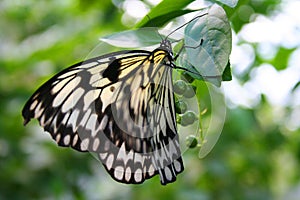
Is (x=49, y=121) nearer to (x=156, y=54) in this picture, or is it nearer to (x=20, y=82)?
(x=156, y=54)

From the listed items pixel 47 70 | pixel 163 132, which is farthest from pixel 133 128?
pixel 47 70

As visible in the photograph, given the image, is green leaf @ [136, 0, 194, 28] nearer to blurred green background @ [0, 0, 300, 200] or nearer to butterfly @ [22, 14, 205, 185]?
butterfly @ [22, 14, 205, 185]

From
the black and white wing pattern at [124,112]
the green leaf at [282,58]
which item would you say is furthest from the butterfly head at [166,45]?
the green leaf at [282,58]

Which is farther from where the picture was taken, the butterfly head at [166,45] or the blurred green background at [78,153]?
the blurred green background at [78,153]

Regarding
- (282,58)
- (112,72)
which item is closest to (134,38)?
(112,72)

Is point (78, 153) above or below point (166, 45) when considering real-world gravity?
below

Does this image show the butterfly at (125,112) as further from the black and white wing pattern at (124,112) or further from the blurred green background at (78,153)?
the blurred green background at (78,153)

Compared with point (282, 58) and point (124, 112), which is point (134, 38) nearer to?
point (124, 112)

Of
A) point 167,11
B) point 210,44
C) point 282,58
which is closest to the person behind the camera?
point 210,44
